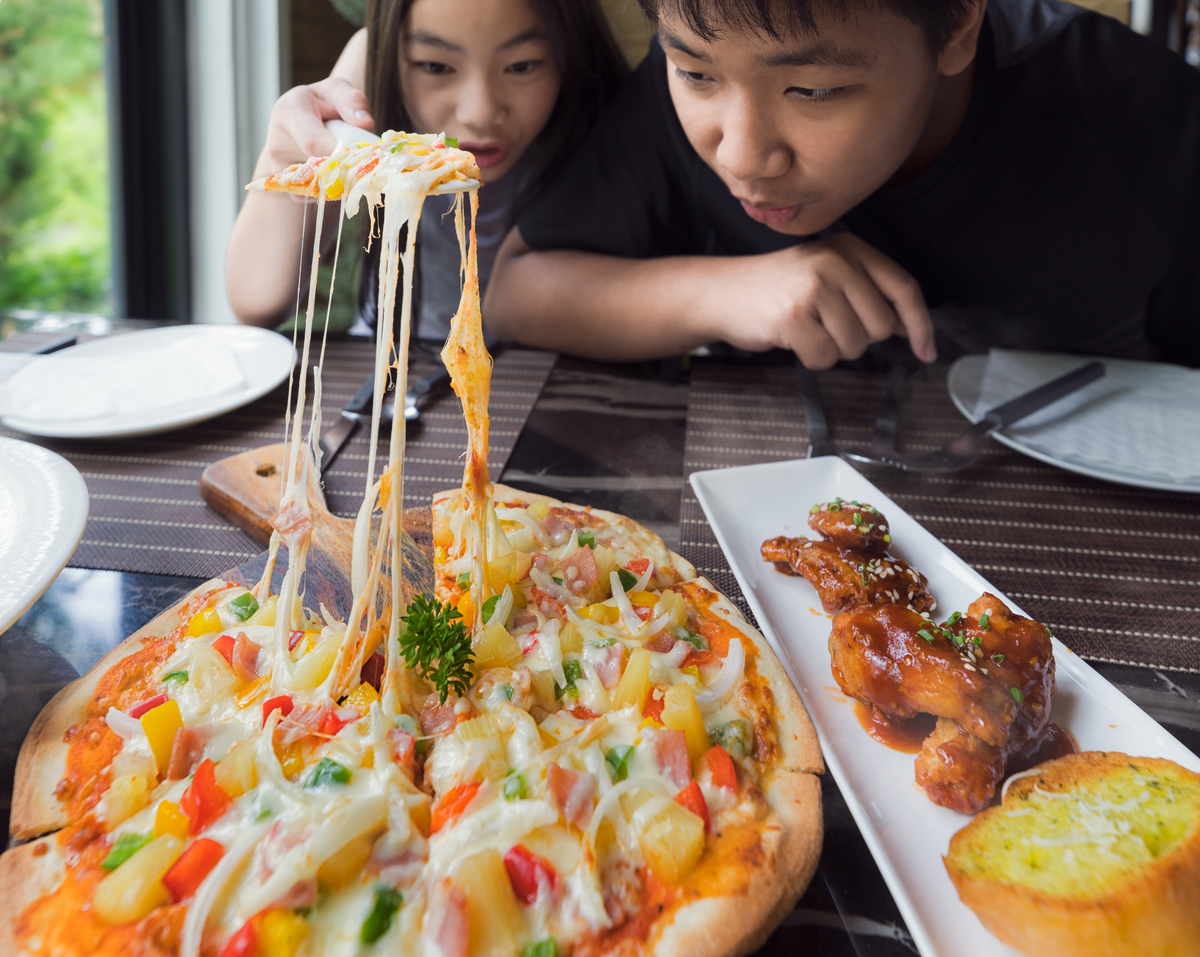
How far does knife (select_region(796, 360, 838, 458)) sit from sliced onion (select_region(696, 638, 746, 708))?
795 mm

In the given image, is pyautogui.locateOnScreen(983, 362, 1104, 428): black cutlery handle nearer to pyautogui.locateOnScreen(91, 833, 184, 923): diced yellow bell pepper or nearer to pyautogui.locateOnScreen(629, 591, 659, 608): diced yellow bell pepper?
pyautogui.locateOnScreen(629, 591, 659, 608): diced yellow bell pepper

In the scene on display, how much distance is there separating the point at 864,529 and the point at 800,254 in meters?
0.90

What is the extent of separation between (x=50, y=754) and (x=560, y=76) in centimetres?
212

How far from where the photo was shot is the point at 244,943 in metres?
0.71

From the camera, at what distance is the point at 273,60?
236cm

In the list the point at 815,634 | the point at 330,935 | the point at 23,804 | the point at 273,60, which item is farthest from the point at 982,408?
the point at 273,60

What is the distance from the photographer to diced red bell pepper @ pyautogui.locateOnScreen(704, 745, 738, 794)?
3.04 feet

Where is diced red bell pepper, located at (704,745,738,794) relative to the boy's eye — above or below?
below

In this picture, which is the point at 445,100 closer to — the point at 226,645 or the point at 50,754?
the point at 226,645

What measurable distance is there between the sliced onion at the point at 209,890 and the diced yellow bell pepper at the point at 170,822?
71mm

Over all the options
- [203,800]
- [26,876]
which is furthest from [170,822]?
[26,876]

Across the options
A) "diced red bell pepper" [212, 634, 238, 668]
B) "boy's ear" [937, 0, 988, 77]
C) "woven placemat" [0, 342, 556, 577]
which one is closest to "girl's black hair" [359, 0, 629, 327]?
"woven placemat" [0, 342, 556, 577]

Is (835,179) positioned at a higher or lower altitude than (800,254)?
higher

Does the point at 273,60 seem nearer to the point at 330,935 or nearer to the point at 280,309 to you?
the point at 280,309
